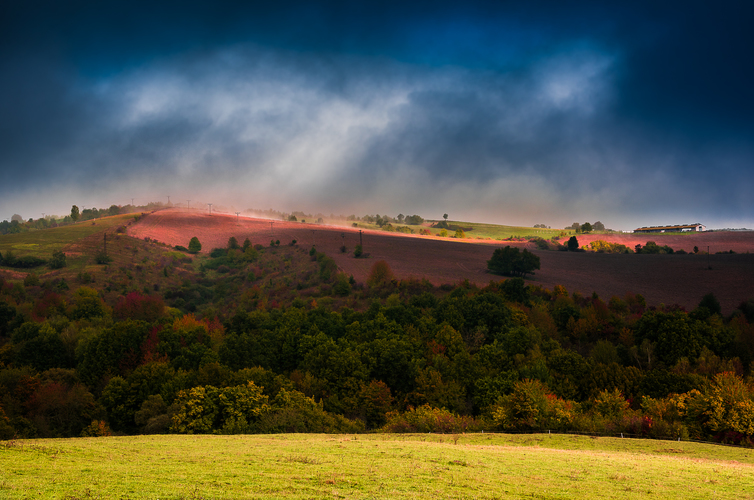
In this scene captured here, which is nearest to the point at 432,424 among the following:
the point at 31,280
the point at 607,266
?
the point at 607,266

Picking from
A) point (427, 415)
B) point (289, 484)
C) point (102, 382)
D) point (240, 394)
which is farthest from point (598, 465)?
point (102, 382)

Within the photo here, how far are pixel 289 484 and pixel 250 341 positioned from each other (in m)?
67.6

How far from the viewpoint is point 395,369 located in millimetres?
73000

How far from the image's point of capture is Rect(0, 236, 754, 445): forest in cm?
4656

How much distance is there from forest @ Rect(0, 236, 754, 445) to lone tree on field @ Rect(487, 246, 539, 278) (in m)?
19.1

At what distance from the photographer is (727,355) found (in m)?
71.6

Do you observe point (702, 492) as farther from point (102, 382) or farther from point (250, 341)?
point (102, 382)

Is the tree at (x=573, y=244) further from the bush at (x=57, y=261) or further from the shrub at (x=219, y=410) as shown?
the bush at (x=57, y=261)

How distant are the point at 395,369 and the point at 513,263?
8150cm

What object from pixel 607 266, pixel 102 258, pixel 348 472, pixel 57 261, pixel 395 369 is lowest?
pixel 395 369

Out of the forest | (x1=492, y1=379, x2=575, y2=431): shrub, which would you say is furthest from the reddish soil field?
(x1=492, y1=379, x2=575, y2=431): shrub

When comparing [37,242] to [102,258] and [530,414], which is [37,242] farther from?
[530,414]

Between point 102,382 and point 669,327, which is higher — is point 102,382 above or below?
below

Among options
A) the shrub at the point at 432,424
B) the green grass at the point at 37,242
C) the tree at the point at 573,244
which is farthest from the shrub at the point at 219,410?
the green grass at the point at 37,242
